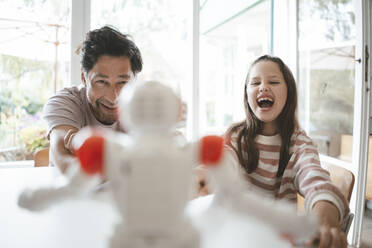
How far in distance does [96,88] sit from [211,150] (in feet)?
2.11

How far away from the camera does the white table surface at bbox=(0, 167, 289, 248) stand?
1.03ft

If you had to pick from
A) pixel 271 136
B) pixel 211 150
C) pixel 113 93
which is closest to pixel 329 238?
pixel 211 150

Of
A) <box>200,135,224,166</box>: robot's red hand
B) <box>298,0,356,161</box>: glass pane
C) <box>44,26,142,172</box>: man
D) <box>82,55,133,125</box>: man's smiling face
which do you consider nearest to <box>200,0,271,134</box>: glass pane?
<box>298,0,356,161</box>: glass pane

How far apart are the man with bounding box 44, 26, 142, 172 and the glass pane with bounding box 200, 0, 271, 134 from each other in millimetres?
2682

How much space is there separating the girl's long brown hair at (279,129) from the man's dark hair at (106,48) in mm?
488

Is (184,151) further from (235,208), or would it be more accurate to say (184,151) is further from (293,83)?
(293,83)

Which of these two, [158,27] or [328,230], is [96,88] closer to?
[328,230]

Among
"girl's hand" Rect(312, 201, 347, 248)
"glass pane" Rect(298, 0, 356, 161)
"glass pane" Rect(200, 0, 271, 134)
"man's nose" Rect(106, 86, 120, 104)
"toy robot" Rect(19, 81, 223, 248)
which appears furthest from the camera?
"glass pane" Rect(200, 0, 271, 134)

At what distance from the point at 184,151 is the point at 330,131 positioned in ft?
8.14

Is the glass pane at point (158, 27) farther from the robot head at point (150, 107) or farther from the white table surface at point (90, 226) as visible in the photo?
the robot head at point (150, 107)

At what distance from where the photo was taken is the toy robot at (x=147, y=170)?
0.26 meters

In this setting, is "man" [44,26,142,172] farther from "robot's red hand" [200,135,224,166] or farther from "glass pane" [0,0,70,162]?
"glass pane" [0,0,70,162]

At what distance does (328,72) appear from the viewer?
7.83 feet

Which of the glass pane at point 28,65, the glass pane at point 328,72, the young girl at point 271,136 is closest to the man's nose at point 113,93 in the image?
the young girl at point 271,136
